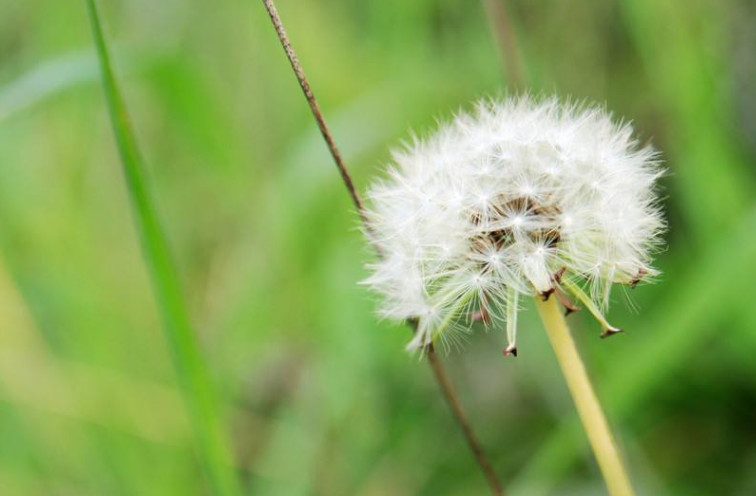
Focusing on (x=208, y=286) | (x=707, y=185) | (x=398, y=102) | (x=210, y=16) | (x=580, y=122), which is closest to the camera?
(x=580, y=122)

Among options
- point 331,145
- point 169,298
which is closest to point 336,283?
point 169,298

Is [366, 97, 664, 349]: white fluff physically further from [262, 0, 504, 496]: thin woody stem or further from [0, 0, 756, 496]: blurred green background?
[0, 0, 756, 496]: blurred green background

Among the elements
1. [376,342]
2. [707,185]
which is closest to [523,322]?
[376,342]

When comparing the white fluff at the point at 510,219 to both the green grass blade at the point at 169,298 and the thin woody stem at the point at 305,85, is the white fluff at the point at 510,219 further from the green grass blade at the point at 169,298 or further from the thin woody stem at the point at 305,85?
the green grass blade at the point at 169,298

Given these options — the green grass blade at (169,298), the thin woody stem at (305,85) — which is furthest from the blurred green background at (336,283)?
the thin woody stem at (305,85)

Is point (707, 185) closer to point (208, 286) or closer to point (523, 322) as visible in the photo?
point (523, 322)
